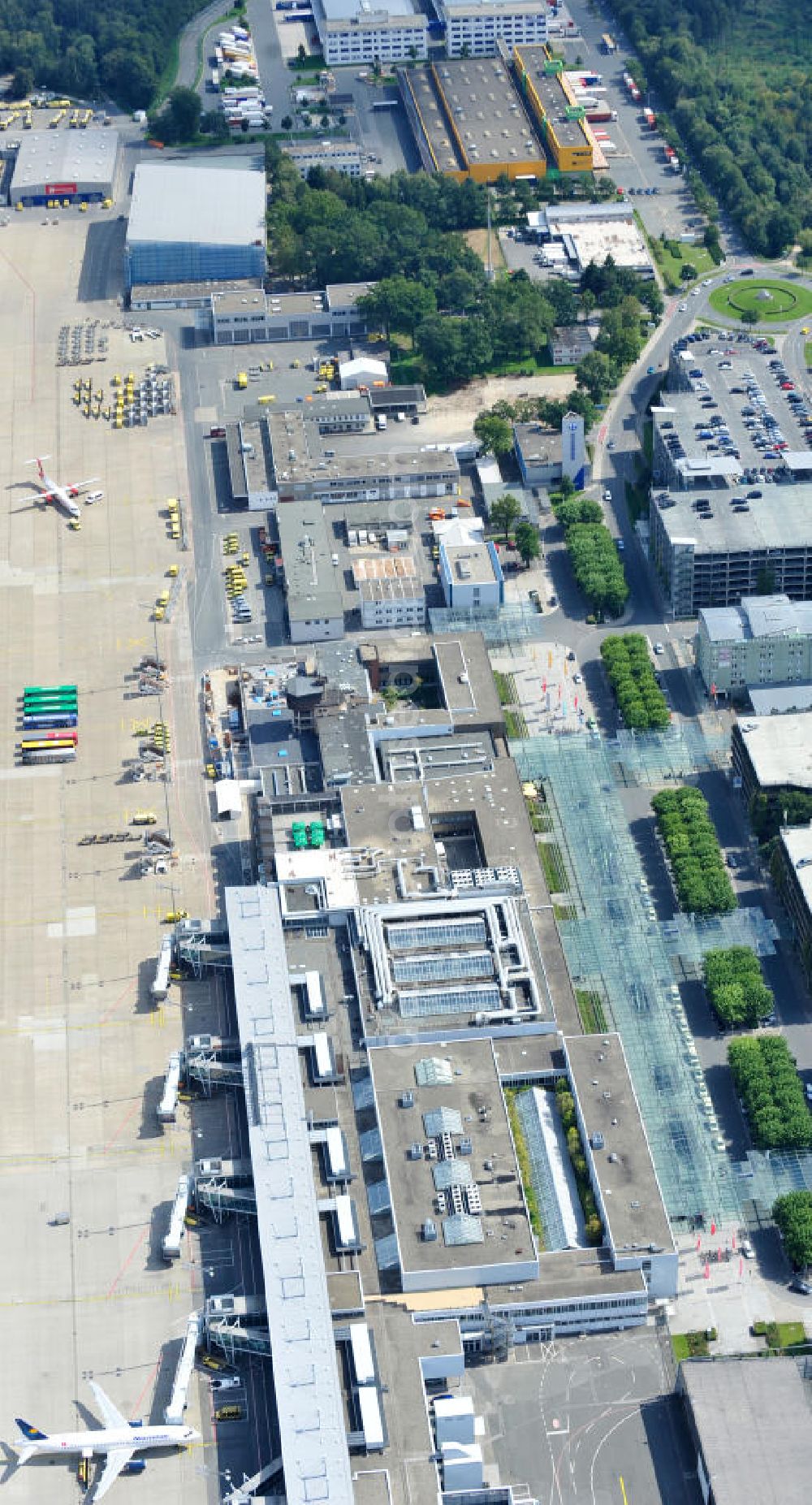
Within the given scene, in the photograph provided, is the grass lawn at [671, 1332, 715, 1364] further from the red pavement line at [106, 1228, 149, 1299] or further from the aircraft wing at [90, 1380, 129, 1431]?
the red pavement line at [106, 1228, 149, 1299]

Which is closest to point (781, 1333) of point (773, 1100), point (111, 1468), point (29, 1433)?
point (773, 1100)

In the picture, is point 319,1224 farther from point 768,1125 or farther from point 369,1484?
point 768,1125

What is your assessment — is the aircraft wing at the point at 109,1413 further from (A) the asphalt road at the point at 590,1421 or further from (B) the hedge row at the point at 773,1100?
(B) the hedge row at the point at 773,1100

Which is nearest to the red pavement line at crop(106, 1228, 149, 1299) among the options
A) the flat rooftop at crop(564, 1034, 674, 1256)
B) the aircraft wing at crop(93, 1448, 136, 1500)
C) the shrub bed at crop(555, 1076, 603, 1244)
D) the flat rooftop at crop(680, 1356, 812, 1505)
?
the aircraft wing at crop(93, 1448, 136, 1500)

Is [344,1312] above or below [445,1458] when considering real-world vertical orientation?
above

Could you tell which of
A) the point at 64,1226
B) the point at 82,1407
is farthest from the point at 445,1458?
the point at 64,1226

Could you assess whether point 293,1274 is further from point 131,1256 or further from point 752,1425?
point 752,1425

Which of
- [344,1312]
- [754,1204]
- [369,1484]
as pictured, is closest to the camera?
[369,1484]

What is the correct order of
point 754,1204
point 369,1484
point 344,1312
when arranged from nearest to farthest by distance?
1. point 369,1484
2. point 344,1312
3. point 754,1204
